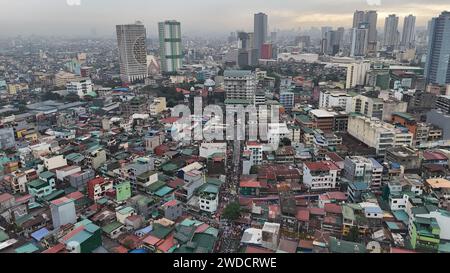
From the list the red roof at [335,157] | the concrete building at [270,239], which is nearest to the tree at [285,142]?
the red roof at [335,157]

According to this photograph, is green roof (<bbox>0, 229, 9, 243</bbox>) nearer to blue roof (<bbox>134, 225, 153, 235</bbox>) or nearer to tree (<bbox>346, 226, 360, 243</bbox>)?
blue roof (<bbox>134, 225, 153, 235</bbox>)

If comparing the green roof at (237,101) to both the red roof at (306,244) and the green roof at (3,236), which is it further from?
the green roof at (3,236)

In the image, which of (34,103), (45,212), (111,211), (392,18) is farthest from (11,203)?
(392,18)

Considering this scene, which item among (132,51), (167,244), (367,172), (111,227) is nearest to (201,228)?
(167,244)

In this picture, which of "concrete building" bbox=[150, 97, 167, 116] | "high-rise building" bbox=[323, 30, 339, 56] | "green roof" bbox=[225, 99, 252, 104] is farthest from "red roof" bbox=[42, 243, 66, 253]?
"high-rise building" bbox=[323, 30, 339, 56]

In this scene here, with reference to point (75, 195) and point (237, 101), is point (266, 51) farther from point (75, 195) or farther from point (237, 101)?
point (75, 195)
